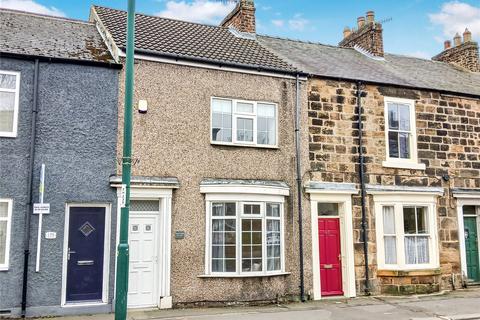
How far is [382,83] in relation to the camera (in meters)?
14.1

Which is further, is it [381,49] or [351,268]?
[381,49]

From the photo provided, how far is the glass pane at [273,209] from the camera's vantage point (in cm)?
1218

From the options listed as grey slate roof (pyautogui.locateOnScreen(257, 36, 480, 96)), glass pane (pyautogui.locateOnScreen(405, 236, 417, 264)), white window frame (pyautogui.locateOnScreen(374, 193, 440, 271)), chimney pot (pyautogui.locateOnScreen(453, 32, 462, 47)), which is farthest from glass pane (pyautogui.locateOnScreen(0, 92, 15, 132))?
chimney pot (pyautogui.locateOnScreen(453, 32, 462, 47))

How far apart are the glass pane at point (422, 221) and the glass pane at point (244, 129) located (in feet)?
18.7

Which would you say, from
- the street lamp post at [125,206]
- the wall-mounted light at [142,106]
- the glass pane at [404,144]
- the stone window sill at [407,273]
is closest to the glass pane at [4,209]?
the wall-mounted light at [142,106]

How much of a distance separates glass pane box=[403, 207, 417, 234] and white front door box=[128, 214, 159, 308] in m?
7.23

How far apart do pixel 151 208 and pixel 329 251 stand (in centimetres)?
506

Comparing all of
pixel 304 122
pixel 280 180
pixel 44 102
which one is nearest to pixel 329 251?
pixel 280 180

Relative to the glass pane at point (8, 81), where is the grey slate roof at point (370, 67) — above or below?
above

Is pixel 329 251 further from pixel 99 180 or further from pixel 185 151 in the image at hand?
pixel 99 180

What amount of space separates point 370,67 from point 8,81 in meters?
11.1

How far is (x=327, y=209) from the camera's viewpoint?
1334 cm

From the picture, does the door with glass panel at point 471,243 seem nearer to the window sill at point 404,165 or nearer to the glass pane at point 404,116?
the window sill at point 404,165

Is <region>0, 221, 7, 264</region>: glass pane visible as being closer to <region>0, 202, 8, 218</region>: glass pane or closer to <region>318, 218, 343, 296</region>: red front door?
<region>0, 202, 8, 218</region>: glass pane
